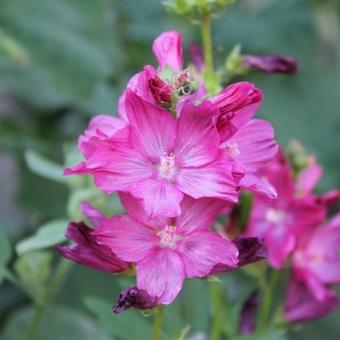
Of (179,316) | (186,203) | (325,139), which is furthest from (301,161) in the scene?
(325,139)

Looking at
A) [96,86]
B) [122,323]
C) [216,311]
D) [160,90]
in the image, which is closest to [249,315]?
[216,311]

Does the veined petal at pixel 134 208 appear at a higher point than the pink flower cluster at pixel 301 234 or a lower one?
higher

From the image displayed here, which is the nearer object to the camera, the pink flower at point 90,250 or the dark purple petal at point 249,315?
the pink flower at point 90,250

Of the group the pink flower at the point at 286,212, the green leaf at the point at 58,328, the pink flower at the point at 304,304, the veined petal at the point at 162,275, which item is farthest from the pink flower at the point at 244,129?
the green leaf at the point at 58,328

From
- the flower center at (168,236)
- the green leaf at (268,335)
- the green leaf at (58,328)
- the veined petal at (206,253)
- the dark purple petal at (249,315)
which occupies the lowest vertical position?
the green leaf at (58,328)

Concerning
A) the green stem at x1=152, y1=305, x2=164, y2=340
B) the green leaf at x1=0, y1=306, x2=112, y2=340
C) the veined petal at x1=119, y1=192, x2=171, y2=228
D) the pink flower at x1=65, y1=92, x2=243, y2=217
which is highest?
the pink flower at x1=65, y1=92, x2=243, y2=217

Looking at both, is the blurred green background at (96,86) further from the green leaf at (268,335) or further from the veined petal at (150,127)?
the veined petal at (150,127)

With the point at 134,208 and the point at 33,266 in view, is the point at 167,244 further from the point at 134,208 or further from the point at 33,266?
the point at 33,266

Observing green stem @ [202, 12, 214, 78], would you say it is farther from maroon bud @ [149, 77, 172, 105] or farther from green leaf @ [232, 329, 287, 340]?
green leaf @ [232, 329, 287, 340]

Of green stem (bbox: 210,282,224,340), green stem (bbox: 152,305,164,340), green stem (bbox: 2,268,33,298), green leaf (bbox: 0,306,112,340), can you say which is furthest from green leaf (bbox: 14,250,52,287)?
green stem (bbox: 152,305,164,340)
